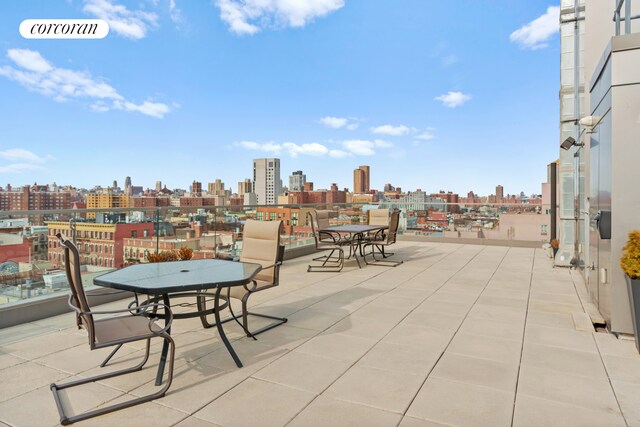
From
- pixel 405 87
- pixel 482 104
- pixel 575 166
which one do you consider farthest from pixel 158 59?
pixel 575 166

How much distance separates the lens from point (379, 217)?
8.58m

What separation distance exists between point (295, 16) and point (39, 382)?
18079mm

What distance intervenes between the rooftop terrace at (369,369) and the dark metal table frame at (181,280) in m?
0.35

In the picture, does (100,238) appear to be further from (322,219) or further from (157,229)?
(322,219)

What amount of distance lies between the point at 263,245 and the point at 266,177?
2618cm

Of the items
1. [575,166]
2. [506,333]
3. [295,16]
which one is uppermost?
[295,16]

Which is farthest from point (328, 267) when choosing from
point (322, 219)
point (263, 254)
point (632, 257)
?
point (632, 257)

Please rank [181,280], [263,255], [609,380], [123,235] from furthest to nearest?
[123,235], [263,255], [181,280], [609,380]

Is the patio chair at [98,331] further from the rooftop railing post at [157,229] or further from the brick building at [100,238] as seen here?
the rooftop railing post at [157,229]

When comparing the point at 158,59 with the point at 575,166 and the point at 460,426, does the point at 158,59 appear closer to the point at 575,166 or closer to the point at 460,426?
the point at 575,166

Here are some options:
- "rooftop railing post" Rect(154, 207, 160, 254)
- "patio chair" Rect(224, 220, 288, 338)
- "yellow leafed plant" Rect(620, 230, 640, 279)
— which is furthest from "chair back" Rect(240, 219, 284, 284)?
"yellow leafed plant" Rect(620, 230, 640, 279)

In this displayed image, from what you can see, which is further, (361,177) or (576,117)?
(361,177)

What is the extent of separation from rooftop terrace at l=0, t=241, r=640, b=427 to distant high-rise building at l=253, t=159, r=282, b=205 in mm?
23276

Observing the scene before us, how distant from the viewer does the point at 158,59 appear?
23.4 meters
